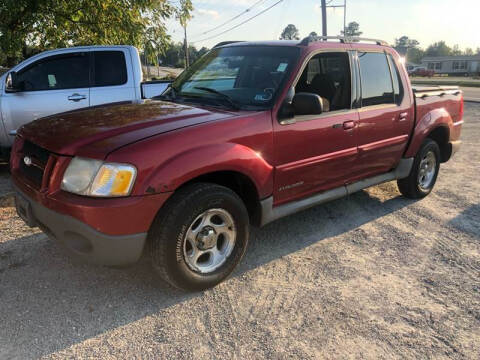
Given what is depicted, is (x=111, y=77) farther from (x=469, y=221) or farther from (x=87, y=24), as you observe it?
(x=469, y=221)

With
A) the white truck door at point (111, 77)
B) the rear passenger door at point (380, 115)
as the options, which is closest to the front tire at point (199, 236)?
the rear passenger door at point (380, 115)

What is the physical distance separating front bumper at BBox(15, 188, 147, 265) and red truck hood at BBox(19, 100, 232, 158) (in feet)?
1.43

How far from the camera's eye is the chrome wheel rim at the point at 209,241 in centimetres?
306

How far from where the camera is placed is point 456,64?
82.5m

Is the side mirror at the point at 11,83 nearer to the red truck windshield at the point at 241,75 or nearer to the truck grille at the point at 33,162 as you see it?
the red truck windshield at the point at 241,75

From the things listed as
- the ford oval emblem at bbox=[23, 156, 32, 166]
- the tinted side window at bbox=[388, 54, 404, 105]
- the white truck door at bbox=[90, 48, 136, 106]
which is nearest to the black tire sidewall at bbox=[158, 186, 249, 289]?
the ford oval emblem at bbox=[23, 156, 32, 166]

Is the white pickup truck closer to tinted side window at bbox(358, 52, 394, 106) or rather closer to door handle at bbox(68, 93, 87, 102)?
door handle at bbox(68, 93, 87, 102)

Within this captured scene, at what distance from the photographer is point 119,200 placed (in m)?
2.60

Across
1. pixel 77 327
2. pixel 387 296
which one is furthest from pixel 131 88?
pixel 387 296

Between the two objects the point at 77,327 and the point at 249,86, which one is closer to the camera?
the point at 77,327

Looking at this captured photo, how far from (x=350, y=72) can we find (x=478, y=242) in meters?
2.10

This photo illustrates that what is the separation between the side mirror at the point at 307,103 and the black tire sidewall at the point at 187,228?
0.92 meters

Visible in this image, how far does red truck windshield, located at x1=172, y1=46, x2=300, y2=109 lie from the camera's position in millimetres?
3543

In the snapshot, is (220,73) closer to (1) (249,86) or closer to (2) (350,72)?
(1) (249,86)
